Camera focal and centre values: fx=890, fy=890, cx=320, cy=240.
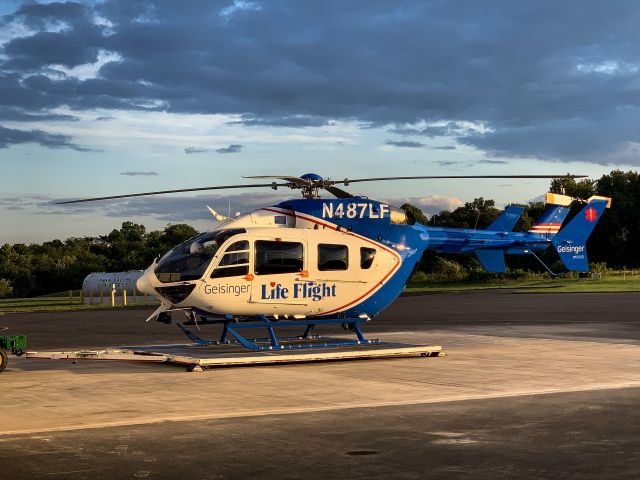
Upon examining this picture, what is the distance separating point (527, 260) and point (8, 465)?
9600 centimetres

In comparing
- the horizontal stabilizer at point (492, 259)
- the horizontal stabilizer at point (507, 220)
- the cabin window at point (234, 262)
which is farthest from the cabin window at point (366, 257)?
the horizontal stabilizer at point (507, 220)

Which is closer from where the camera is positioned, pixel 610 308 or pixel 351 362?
pixel 351 362

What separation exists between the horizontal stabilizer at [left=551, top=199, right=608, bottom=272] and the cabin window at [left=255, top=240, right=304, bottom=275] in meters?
10.2

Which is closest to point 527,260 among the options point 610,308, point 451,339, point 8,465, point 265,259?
point 610,308

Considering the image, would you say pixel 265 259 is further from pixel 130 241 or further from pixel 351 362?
pixel 130 241

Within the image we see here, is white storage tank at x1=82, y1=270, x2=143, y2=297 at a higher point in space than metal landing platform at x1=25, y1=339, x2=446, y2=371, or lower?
higher

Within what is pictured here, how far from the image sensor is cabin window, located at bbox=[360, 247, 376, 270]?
2011 centimetres

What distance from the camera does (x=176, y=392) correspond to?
14.3 m

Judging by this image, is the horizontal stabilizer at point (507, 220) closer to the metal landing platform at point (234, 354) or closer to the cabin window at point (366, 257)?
the cabin window at point (366, 257)

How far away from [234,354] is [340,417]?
6.92 m

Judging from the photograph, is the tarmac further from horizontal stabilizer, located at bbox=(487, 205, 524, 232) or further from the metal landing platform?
horizontal stabilizer, located at bbox=(487, 205, 524, 232)

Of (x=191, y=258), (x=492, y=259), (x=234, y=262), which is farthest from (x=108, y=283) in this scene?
(x=234, y=262)

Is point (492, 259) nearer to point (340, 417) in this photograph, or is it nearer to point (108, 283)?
point (340, 417)

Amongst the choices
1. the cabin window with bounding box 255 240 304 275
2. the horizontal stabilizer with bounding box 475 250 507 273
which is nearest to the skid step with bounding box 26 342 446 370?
the cabin window with bounding box 255 240 304 275
